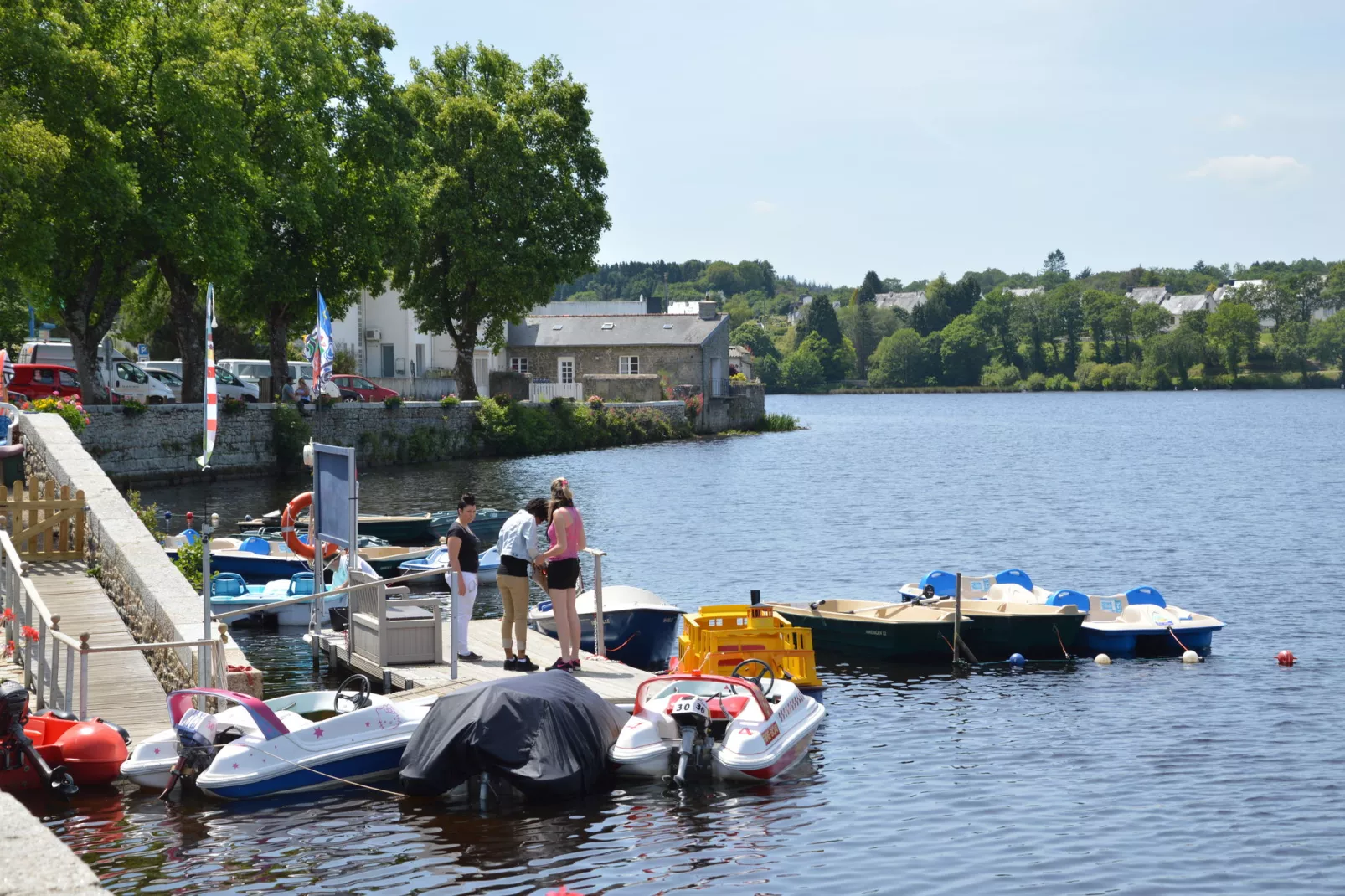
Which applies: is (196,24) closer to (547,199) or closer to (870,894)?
(547,199)

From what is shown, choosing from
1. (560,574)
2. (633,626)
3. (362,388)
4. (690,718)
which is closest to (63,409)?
(633,626)

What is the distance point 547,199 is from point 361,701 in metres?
50.3

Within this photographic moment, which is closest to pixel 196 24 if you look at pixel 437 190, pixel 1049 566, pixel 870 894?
pixel 437 190

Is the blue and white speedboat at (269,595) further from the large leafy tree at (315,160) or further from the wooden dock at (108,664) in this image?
the large leafy tree at (315,160)

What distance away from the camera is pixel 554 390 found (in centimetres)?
7419

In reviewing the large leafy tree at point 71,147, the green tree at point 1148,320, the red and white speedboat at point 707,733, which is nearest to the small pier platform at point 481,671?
the red and white speedboat at point 707,733

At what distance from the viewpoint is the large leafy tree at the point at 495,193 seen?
197 ft

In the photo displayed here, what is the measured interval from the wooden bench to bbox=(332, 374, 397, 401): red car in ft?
141

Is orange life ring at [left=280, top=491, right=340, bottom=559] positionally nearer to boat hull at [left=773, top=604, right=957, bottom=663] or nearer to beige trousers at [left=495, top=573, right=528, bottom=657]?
beige trousers at [left=495, top=573, right=528, bottom=657]

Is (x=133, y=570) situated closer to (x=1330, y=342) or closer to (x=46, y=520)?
(x=46, y=520)

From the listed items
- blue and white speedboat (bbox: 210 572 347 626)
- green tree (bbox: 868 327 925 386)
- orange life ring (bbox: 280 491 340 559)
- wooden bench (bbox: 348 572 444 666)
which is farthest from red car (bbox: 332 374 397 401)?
green tree (bbox: 868 327 925 386)

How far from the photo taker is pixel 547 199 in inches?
2438

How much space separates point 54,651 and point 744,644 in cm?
774

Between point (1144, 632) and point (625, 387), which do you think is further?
point (625, 387)
